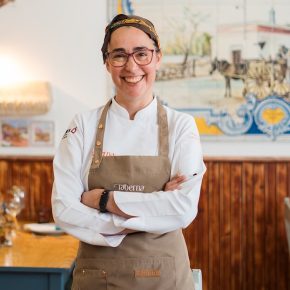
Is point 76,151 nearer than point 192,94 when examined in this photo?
Yes

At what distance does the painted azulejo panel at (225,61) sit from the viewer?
355 centimetres

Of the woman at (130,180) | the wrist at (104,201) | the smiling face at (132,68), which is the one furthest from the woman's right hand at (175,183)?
the smiling face at (132,68)

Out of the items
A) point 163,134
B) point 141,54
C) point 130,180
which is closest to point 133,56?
point 141,54

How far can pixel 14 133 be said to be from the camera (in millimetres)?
3766

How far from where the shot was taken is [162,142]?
1752mm

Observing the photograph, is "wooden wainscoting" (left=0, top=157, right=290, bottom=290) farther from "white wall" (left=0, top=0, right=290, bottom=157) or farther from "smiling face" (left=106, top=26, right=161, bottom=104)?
"smiling face" (left=106, top=26, right=161, bottom=104)

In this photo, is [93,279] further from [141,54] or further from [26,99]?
[26,99]

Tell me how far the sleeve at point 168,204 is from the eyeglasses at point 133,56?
32cm

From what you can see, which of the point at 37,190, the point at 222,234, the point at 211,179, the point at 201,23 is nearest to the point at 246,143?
the point at 211,179

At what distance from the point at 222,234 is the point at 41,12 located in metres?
2.10

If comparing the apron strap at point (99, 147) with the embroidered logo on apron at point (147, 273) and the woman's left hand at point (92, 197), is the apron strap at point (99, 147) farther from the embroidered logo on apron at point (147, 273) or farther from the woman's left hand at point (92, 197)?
the embroidered logo on apron at point (147, 273)

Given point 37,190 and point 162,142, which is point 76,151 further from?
point 37,190

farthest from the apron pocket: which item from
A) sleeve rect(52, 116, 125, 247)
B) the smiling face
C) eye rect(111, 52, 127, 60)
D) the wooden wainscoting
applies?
the wooden wainscoting

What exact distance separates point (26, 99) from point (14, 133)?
34 centimetres
